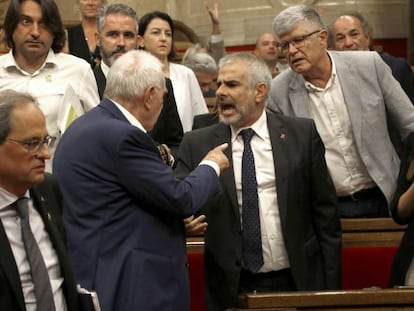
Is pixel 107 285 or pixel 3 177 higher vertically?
pixel 3 177

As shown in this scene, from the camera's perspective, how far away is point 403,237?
4.20 metres

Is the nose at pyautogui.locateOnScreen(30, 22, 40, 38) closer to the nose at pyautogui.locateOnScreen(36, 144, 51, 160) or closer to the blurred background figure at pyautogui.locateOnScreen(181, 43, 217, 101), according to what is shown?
the nose at pyautogui.locateOnScreen(36, 144, 51, 160)

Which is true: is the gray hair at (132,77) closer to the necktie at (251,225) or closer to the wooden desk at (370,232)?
the necktie at (251,225)

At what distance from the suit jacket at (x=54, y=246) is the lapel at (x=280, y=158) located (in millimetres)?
1183

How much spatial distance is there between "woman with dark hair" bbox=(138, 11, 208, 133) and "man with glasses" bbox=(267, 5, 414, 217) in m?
0.77

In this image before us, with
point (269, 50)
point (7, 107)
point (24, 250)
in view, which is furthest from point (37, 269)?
point (269, 50)

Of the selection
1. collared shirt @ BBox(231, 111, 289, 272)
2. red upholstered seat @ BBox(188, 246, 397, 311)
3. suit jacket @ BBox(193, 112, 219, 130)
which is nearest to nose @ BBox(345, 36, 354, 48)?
suit jacket @ BBox(193, 112, 219, 130)

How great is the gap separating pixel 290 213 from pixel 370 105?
72cm

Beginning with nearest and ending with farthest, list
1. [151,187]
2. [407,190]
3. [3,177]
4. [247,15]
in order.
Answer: [3,177] < [151,187] < [407,190] < [247,15]

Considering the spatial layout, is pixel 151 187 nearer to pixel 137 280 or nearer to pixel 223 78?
pixel 137 280

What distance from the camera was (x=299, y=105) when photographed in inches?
186

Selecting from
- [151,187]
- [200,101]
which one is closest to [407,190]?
[151,187]

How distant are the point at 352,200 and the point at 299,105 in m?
0.47

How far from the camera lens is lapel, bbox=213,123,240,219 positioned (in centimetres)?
423
